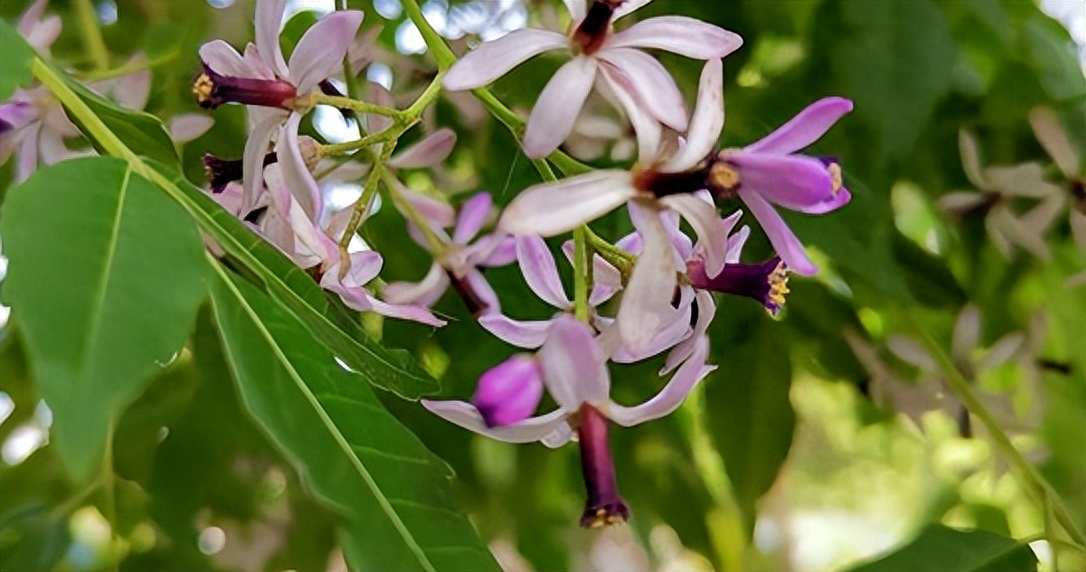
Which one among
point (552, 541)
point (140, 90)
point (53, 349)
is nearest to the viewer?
point (53, 349)

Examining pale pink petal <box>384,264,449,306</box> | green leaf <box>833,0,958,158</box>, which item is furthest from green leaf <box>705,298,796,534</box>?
pale pink petal <box>384,264,449,306</box>

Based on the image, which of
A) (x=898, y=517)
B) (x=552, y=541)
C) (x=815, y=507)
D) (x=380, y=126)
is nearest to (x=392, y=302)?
(x=380, y=126)

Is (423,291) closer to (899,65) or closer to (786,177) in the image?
(786,177)

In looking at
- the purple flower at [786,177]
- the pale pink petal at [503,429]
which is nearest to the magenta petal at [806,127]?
the purple flower at [786,177]

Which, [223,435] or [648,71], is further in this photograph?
[223,435]

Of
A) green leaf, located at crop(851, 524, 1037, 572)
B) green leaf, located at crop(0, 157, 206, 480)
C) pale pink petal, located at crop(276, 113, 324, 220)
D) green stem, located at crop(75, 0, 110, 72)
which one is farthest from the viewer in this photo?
green stem, located at crop(75, 0, 110, 72)

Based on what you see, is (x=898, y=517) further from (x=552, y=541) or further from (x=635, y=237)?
(x=635, y=237)

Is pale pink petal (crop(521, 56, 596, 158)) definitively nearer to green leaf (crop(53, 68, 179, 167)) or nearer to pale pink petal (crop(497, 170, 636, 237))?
Answer: pale pink petal (crop(497, 170, 636, 237))
